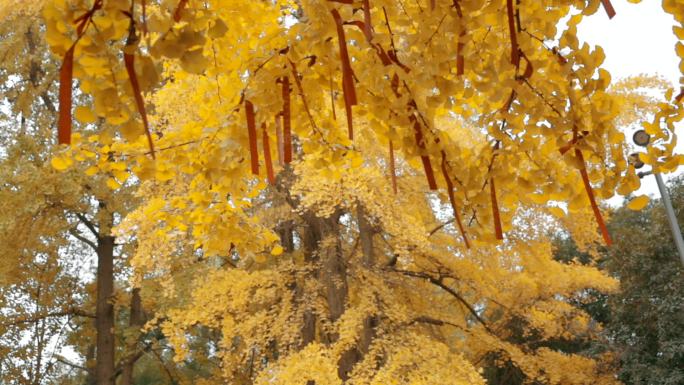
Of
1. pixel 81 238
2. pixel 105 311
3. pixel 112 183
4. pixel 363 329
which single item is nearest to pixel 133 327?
pixel 105 311

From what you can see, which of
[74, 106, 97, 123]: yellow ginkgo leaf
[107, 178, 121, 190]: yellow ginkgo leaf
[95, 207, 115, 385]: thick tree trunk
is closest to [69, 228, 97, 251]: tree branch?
[95, 207, 115, 385]: thick tree trunk

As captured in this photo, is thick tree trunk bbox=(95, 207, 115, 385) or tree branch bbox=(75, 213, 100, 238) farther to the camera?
tree branch bbox=(75, 213, 100, 238)

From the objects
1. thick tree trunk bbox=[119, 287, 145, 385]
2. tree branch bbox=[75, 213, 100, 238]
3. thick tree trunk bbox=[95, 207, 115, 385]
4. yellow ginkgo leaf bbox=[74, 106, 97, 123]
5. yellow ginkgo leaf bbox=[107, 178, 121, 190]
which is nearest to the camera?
yellow ginkgo leaf bbox=[74, 106, 97, 123]

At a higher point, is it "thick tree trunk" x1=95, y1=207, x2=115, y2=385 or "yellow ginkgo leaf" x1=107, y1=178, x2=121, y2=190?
"thick tree trunk" x1=95, y1=207, x2=115, y2=385

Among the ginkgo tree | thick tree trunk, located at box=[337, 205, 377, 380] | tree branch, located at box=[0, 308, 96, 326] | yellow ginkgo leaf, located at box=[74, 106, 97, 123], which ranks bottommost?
yellow ginkgo leaf, located at box=[74, 106, 97, 123]

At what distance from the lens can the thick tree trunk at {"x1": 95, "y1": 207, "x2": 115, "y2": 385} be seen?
1021cm

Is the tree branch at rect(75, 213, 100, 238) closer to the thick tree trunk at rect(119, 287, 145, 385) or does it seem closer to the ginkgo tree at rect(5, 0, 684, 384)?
the thick tree trunk at rect(119, 287, 145, 385)

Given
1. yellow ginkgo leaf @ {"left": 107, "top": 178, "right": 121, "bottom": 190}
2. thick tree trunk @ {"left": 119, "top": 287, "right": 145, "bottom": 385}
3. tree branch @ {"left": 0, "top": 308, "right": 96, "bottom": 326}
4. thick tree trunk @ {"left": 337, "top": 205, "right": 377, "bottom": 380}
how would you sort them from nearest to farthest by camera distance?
yellow ginkgo leaf @ {"left": 107, "top": 178, "right": 121, "bottom": 190}, thick tree trunk @ {"left": 337, "top": 205, "right": 377, "bottom": 380}, tree branch @ {"left": 0, "top": 308, "right": 96, "bottom": 326}, thick tree trunk @ {"left": 119, "top": 287, "right": 145, "bottom": 385}

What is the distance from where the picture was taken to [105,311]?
34.6 ft

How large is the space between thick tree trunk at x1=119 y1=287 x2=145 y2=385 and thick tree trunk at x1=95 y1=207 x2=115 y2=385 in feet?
1.11

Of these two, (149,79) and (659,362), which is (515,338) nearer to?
(659,362)

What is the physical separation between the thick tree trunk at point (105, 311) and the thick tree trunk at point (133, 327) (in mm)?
339

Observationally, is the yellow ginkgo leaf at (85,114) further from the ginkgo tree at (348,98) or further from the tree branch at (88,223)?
the tree branch at (88,223)

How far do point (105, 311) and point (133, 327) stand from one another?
522 millimetres
